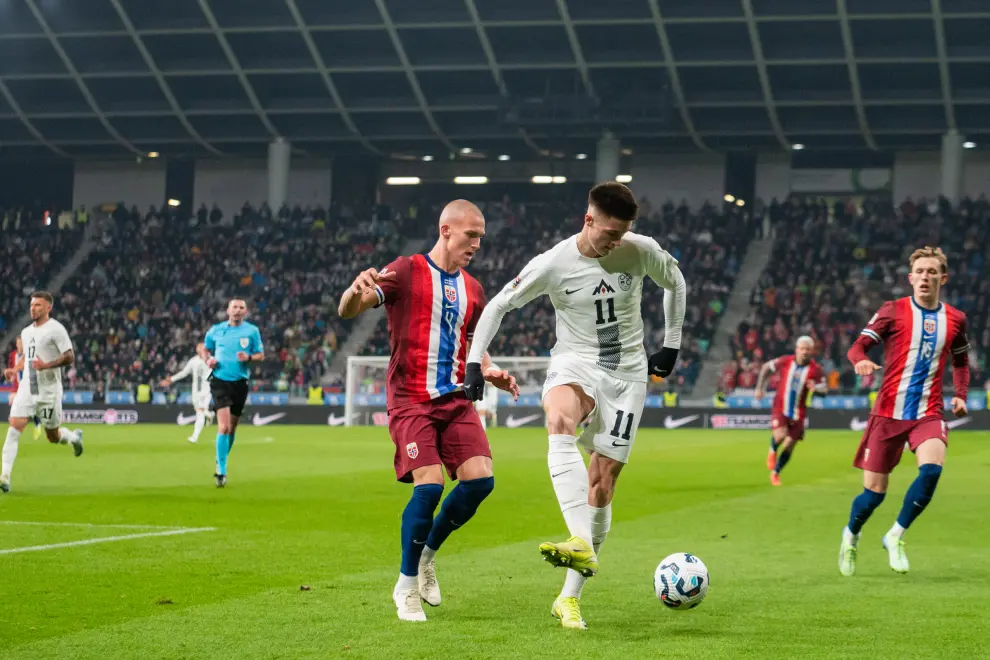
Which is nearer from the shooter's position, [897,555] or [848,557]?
[848,557]

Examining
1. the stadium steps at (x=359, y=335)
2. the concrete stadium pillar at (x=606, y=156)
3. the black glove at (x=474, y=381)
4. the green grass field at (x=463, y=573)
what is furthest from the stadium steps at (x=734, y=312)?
the black glove at (x=474, y=381)

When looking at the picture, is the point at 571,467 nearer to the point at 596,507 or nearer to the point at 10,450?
the point at 596,507

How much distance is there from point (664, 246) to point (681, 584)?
40.5 metres

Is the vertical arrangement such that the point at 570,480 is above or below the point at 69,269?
below

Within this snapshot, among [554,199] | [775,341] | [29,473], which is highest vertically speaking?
[554,199]

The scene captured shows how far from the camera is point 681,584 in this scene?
7605 mm

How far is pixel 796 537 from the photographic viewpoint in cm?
1242

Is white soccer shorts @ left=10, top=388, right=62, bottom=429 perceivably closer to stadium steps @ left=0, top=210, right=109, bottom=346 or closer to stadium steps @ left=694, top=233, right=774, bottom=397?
stadium steps @ left=694, top=233, right=774, bottom=397

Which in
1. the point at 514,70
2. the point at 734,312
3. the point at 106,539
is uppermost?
the point at 514,70

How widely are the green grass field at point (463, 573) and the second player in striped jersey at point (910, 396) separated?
454mm

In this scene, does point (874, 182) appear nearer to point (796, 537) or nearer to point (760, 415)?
point (760, 415)

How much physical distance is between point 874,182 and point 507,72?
15535mm

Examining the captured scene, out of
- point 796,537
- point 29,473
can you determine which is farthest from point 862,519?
point 29,473

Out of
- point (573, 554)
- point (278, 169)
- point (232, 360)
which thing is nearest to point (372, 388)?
point (278, 169)
